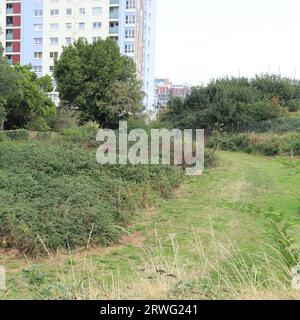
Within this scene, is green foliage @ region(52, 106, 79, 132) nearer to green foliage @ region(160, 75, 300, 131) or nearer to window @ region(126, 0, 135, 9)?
green foliage @ region(160, 75, 300, 131)

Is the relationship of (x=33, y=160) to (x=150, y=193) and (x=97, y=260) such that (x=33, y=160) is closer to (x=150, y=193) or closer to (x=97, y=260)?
(x=150, y=193)

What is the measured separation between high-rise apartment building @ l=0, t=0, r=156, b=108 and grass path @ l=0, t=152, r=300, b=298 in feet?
132

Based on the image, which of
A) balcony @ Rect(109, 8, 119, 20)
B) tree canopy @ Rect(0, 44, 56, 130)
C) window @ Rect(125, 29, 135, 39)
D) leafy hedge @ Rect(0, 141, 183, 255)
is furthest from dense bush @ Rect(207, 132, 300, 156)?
balcony @ Rect(109, 8, 119, 20)

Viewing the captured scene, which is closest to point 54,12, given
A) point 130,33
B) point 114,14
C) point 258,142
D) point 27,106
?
point 114,14

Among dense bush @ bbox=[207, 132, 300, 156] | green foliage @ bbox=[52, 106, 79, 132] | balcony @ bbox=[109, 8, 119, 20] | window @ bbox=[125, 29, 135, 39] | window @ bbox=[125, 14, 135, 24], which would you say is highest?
balcony @ bbox=[109, 8, 119, 20]

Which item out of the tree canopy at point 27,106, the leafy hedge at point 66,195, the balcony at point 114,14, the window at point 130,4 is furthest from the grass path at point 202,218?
the balcony at point 114,14

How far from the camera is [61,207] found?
733cm

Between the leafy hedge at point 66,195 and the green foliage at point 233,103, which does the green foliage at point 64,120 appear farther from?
the leafy hedge at point 66,195

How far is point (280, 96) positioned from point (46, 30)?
33.5 metres

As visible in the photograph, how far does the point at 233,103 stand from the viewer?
2688cm

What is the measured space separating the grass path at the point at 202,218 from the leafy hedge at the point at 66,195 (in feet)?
0.98

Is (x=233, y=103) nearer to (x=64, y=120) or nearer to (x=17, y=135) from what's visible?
(x=64, y=120)

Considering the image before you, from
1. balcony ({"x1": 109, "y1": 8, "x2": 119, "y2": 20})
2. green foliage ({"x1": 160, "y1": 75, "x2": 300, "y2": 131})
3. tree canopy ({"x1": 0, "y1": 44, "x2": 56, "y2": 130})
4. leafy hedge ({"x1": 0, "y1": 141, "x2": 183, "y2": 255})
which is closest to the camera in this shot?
leafy hedge ({"x1": 0, "y1": 141, "x2": 183, "y2": 255})

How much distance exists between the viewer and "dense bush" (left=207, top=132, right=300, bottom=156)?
19.3 m
